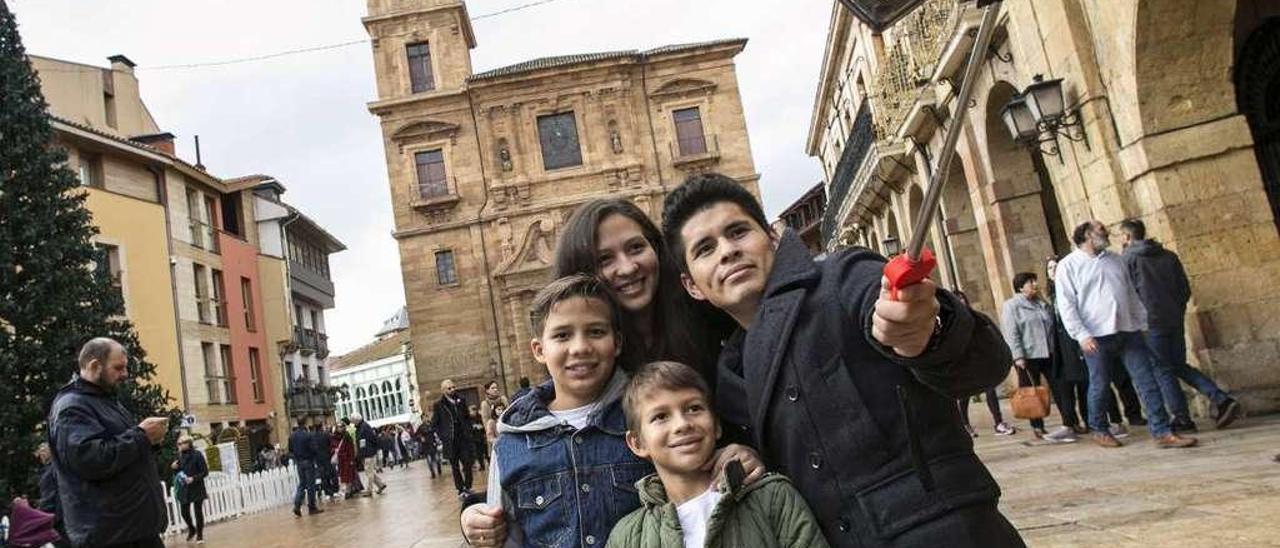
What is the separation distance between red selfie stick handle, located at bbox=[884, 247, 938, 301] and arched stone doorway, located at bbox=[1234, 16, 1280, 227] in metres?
8.43

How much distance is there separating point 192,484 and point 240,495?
15.5 feet

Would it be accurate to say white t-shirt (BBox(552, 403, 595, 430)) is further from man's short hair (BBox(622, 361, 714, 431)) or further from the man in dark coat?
the man in dark coat

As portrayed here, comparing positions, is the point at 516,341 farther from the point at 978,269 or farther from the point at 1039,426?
the point at 1039,426

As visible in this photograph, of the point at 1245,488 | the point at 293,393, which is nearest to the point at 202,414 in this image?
the point at 293,393

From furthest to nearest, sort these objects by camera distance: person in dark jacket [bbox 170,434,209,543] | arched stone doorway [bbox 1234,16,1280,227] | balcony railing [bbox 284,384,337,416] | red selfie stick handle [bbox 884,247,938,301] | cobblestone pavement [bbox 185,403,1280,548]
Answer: balcony railing [bbox 284,384,337,416] → person in dark jacket [bbox 170,434,209,543] → arched stone doorway [bbox 1234,16,1280,227] → cobblestone pavement [bbox 185,403,1280,548] → red selfie stick handle [bbox 884,247,938,301]

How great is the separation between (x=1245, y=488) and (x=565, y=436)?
12.0 ft

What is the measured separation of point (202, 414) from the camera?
2503 cm

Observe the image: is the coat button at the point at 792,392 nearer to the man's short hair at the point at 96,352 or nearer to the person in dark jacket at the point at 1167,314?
the man's short hair at the point at 96,352

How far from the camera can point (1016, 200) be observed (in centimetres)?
1134

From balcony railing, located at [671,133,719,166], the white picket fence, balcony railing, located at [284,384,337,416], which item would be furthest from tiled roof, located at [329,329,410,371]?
the white picket fence

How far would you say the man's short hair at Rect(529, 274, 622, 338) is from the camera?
84.7 inches

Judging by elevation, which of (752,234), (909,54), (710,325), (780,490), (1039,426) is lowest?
(1039,426)

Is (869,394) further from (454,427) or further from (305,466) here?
(305,466)

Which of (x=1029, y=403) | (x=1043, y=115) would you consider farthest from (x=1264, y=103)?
(x=1029, y=403)
